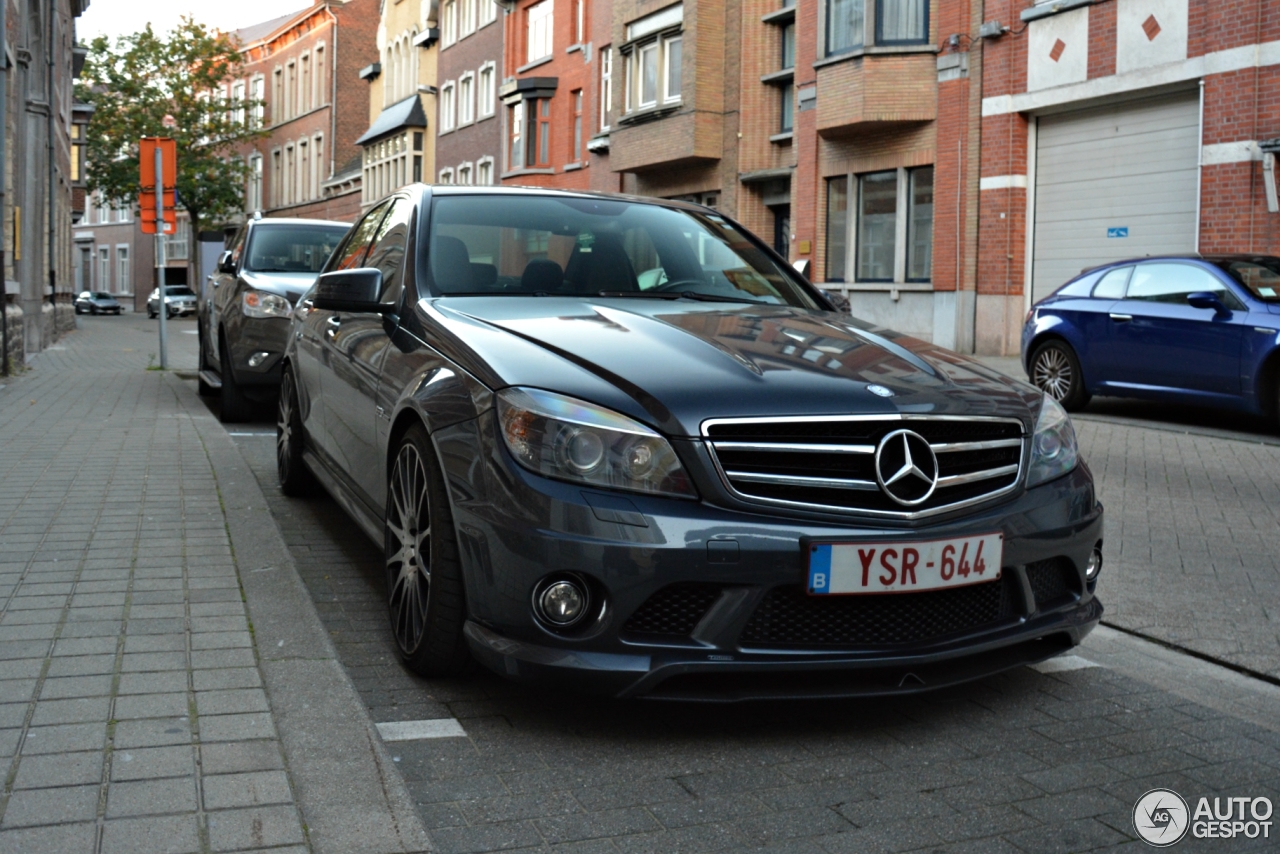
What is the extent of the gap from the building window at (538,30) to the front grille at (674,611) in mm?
38273

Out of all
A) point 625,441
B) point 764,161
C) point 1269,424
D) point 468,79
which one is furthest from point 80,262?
point 625,441

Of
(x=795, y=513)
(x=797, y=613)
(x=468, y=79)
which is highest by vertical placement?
(x=468, y=79)

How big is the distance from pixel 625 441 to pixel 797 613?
→ 0.62 metres

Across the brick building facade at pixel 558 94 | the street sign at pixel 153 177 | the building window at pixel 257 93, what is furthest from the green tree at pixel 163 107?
the street sign at pixel 153 177

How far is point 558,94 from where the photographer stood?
3931 centimetres

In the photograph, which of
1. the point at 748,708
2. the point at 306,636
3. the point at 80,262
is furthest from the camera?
the point at 80,262

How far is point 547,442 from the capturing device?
356cm

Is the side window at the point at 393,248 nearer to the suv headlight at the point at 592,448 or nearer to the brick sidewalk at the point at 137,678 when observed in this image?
the brick sidewalk at the point at 137,678

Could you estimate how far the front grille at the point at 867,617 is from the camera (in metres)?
3.49

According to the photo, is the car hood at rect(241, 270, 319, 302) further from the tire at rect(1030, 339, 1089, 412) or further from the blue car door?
the blue car door

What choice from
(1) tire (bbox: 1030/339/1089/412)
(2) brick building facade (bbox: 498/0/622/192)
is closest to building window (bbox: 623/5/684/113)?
(2) brick building facade (bbox: 498/0/622/192)

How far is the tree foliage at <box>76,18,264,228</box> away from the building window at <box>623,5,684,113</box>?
2973 centimetres

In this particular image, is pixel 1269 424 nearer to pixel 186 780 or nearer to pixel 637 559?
pixel 637 559

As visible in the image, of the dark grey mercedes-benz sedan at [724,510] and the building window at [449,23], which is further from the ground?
the building window at [449,23]
